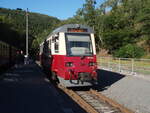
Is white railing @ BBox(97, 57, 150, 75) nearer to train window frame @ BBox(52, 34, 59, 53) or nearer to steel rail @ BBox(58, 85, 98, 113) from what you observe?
train window frame @ BBox(52, 34, 59, 53)

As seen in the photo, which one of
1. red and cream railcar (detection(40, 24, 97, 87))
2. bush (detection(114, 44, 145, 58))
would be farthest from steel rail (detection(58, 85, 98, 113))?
bush (detection(114, 44, 145, 58))

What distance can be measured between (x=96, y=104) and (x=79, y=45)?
14.3 ft

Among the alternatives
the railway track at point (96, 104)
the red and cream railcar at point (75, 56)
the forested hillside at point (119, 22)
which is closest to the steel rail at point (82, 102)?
the railway track at point (96, 104)

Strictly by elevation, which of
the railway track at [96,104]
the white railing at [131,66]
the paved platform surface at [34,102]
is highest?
the white railing at [131,66]

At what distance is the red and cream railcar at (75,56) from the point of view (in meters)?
14.6

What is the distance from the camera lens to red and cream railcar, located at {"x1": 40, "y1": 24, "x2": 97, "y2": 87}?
14.6 m

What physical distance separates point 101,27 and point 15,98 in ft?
197

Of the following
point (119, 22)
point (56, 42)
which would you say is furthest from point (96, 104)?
point (119, 22)

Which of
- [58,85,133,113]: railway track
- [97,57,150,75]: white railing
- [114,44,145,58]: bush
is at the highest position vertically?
[114,44,145,58]: bush

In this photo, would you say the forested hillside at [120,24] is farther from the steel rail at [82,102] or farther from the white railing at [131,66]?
the steel rail at [82,102]

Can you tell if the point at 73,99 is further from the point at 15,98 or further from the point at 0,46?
the point at 0,46

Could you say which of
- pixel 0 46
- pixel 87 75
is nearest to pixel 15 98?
pixel 87 75

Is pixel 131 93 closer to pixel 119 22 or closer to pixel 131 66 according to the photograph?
pixel 131 66

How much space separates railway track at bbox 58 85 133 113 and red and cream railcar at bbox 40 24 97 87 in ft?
2.12
